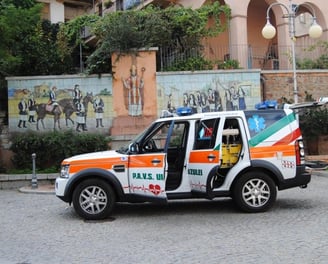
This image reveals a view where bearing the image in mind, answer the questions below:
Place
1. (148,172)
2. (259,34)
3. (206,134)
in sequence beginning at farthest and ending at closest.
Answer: (259,34) < (206,134) < (148,172)

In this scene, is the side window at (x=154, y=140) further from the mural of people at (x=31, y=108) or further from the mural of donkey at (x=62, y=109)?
the mural of people at (x=31, y=108)

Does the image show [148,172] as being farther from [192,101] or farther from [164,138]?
[192,101]

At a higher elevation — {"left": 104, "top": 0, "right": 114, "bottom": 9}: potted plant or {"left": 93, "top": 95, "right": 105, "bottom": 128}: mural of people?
{"left": 104, "top": 0, "right": 114, "bottom": 9}: potted plant

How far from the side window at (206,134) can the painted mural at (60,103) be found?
9347mm

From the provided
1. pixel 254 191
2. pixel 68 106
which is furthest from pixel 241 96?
pixel 254 191

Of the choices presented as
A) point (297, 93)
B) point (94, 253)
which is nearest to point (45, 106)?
point (297, 93)

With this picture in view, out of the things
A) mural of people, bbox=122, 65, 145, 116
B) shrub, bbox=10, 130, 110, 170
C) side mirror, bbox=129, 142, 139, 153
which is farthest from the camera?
mural of people, bbox=122, 65, 145, 116

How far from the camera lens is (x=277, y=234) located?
7.55 metres

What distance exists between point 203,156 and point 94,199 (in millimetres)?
2196

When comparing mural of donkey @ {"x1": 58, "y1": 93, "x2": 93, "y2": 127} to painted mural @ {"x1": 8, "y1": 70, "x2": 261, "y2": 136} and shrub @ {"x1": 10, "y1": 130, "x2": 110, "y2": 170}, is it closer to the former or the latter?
painted mural @ {"x1": 8, "y1": 70, "x2": 261, "y2": 136}

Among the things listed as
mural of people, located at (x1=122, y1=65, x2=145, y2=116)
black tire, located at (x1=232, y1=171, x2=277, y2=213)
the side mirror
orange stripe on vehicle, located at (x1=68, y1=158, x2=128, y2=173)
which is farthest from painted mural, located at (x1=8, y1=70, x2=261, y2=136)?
black tire, located at (x1=232, y1=171, x2=277, y2=213)

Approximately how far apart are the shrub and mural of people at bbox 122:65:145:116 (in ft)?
7.50

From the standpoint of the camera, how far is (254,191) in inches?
366

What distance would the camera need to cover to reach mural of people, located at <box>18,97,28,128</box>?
18.2 m
